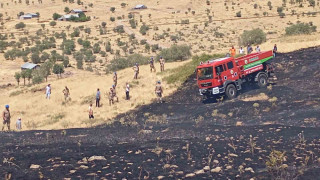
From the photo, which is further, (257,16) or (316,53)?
(257,16)

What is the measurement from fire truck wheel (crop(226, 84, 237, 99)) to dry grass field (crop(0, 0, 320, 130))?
5837mm

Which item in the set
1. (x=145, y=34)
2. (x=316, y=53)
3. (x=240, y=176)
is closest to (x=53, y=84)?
(x=316, y=53)

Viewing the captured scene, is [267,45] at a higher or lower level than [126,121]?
higher

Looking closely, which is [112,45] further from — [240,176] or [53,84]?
[240,176]

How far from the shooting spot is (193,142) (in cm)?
1791

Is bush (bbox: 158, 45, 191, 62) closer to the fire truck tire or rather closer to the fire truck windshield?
the fire truck tire

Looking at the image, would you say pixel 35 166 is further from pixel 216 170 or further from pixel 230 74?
pixel 230 74

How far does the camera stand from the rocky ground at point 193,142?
47.2 ft

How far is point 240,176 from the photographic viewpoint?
44.3 ft

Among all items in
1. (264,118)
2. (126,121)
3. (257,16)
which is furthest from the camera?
(257,16)

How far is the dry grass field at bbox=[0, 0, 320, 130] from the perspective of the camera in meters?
30.9

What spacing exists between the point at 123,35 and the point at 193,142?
178 ft

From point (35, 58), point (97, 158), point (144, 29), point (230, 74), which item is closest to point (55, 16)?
point (144, 29)

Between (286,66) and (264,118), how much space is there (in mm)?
10932
